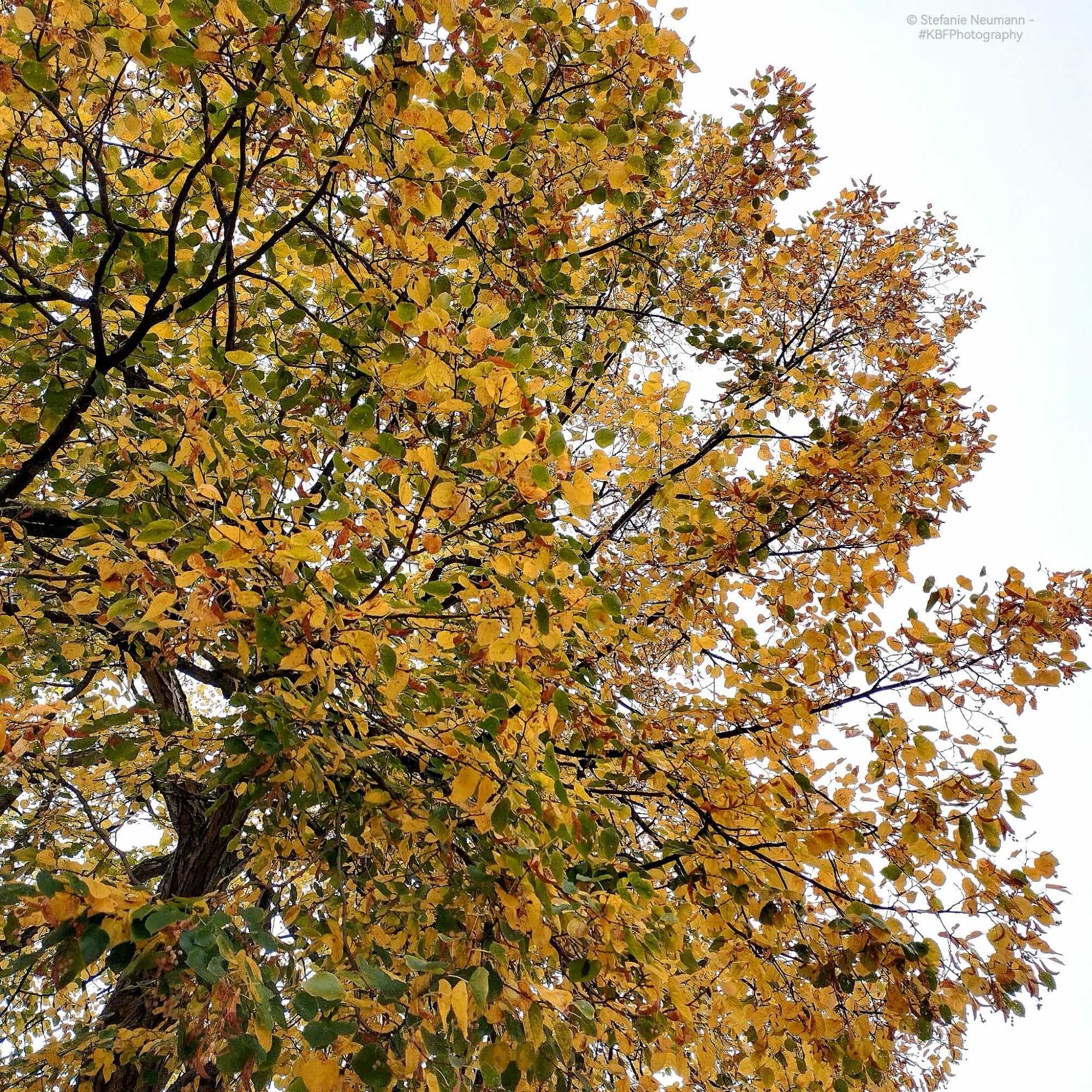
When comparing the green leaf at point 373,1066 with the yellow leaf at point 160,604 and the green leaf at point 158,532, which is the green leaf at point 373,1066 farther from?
the green leaf at point 158,532

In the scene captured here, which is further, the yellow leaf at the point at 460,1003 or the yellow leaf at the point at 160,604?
the yellow leaf at the point at 160,604

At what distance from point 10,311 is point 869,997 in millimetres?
4721

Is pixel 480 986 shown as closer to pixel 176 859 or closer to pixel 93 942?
pixel 93 942

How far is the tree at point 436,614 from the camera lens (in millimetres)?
1980

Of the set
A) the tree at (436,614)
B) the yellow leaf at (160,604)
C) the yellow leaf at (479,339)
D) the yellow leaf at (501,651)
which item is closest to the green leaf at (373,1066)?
the tree at (436,614)

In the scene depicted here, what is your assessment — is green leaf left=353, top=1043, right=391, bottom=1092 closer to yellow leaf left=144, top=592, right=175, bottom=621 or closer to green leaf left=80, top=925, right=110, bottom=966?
green leaf left=80, top=925, right=110, bottom=966

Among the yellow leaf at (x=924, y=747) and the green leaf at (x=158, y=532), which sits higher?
the yellow leaf at (x=924, y=747)

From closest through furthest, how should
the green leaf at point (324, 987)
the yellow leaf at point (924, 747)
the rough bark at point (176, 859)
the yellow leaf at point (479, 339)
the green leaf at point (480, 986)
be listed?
the green leaf at point (324, 987)
the green leaf at point (480, 986)
the yellow leaf at point (479, 339)
the yellow leaf at point (924, 747)
the rough bark at point (176, 859)

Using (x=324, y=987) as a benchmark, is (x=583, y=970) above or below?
above

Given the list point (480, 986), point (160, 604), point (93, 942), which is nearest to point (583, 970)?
point (480, 986)

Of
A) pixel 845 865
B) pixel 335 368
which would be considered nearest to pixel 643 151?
pixel 335 368

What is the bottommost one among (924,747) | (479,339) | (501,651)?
(501,651)

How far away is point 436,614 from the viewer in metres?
2.24

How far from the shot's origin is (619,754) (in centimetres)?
309
